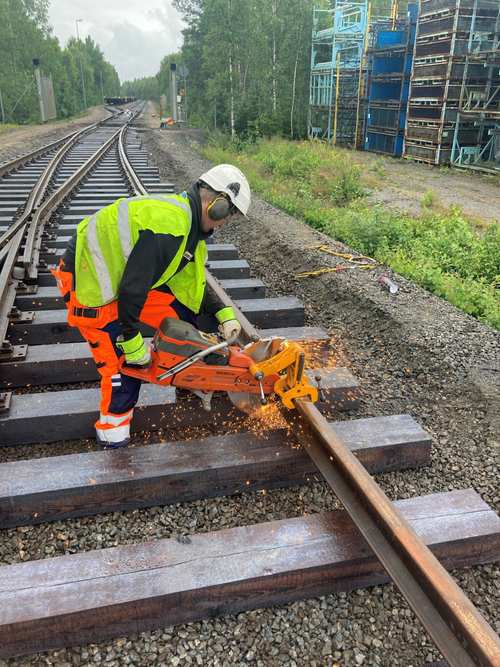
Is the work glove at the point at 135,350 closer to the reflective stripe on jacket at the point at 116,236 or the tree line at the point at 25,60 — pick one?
the reflective stripe on jacket at the point at 116,236

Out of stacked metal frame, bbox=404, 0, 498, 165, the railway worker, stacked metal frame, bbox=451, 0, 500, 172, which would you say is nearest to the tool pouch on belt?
the railway worker

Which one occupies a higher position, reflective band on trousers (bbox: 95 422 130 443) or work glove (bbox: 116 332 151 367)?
work glove (bbox: 116 332 151 367)

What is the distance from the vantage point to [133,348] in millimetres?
2805

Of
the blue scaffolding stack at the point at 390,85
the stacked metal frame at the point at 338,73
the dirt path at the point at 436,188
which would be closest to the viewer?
the dirt path at the point at 436,188

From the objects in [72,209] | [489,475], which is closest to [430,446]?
[489,475]

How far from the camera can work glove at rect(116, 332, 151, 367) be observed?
2.80 m

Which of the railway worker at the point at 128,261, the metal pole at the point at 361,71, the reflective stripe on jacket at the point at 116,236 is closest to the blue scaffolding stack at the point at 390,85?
the metal pole at the point at 361,71

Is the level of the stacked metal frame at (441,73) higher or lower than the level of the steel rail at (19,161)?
higher

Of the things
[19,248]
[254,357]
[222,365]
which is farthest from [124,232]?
[19,248]

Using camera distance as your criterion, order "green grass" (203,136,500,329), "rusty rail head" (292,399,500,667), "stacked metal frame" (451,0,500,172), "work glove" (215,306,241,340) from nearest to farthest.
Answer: "rusty rail head" (292,399,500,667) → "work glove" (215,306,241,340) → "green grass" (203,136,500,329) → "stacked metal frame" (451,0,500,172)

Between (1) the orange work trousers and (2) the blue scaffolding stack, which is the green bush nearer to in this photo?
(1) the orange work trousers

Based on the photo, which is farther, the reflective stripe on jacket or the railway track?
the reflective stripe on jacket

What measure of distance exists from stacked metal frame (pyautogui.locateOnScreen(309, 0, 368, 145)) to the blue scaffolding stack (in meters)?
0.86

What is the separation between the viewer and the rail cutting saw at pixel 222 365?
284 cm
